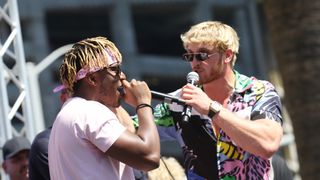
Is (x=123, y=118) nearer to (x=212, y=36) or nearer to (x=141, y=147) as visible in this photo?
(x=212, y=36)

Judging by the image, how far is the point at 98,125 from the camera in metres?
4.72

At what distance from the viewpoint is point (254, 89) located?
18.8ft

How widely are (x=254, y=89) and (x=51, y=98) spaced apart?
19.1 metres

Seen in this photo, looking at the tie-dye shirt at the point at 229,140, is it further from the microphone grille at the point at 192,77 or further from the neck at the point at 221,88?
the microphone grille at the point at 192,77

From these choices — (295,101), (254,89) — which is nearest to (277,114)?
(254,89)

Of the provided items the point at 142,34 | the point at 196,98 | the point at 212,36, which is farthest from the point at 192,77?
the point at 142,34

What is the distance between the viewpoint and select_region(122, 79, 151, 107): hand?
4.88m

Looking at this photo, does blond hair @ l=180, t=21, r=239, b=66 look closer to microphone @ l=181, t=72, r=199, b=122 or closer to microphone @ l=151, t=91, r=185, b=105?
microphone @ l=181, t=72, r=199, b=122

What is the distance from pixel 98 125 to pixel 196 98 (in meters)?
0.76

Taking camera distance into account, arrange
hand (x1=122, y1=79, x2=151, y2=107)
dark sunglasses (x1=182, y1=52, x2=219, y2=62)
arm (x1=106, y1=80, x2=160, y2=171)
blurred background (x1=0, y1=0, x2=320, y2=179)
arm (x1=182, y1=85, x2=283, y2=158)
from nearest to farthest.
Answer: arm (x1=106, y1=80, x2=160, y2=171), hand (x1=122, y1=79, x2=151, y2=107), arm (x1=182, y1=85, x2=283, y2=158), dark sunglasses (x1=182, y1=52, x2=219, y2=62), blurred background (x1=0, y1=0, x2=320, y2=179)

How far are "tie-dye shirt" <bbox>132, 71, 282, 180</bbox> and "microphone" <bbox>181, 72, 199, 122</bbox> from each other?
0.24 m

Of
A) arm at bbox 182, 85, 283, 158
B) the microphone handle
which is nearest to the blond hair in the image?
arm at bbox 182, 85, 283, 158

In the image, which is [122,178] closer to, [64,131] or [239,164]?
[64,131]

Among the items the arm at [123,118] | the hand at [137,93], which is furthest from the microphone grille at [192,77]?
the hand at [137,93]
